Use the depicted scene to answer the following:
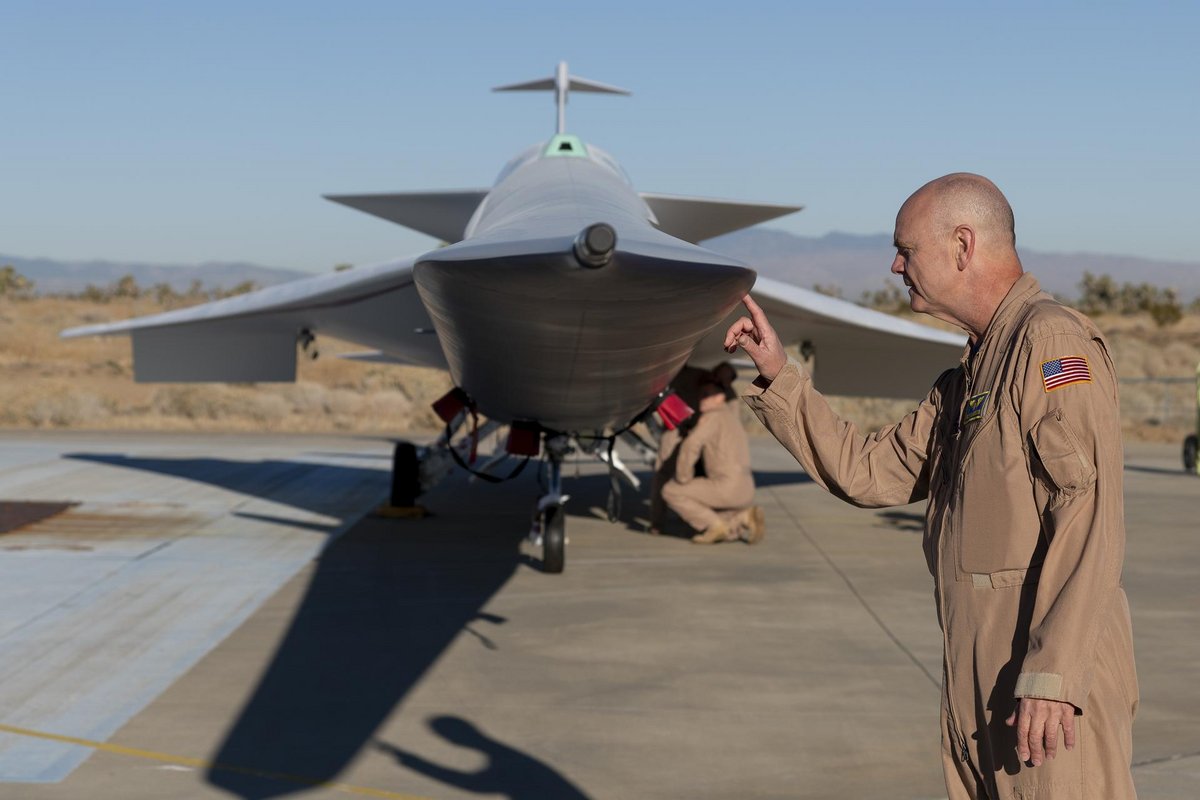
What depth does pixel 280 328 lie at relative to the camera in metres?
11.3

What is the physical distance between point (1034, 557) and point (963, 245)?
0.68 metres

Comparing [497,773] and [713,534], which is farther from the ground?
[497,773]

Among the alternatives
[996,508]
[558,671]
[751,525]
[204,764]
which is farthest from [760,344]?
[751,525]

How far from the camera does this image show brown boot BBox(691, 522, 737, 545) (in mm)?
10752

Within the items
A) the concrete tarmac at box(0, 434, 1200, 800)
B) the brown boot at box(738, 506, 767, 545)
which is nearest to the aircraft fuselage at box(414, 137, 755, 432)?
the concrete tarmac at box(0, 434, 1200, 800)

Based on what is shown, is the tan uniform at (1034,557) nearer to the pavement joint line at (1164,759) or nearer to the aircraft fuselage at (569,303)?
the aircraft fuselage at (569,303)

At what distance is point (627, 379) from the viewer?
5.89m

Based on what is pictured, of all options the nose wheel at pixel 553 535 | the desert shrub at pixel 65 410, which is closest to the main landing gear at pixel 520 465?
the nose wheel at pixel 553 535

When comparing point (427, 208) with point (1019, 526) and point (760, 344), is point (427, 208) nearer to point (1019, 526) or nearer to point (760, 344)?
point (760, 344)

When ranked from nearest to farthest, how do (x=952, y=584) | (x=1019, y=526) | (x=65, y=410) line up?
(x=1019, y=526), (x=952, y=584), (x=65, y=410)

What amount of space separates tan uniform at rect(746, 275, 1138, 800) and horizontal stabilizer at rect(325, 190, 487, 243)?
9192mm

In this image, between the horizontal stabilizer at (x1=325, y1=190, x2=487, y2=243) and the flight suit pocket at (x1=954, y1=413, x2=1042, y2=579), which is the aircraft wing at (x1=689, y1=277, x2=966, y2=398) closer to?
the horizontal stabilizer at (x1=325, y1=190, x2=487, y2=243)

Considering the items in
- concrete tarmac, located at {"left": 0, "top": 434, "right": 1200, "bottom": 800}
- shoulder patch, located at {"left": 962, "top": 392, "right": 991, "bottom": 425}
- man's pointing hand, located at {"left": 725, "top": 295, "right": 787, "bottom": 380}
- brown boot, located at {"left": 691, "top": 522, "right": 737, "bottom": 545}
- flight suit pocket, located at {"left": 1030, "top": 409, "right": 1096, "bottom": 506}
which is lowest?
brown boot, located at {"left": 691, "top": 522, "right": 737, "bottom": 545}

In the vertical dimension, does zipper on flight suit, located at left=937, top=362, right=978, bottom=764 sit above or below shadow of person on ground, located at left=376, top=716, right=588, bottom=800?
above
